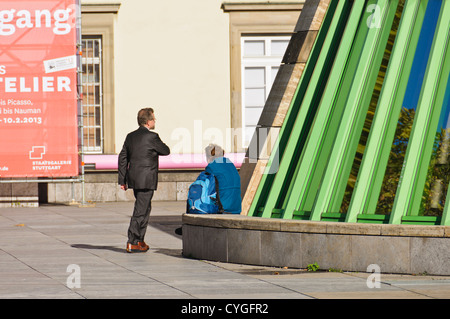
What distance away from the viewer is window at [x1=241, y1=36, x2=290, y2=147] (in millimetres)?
25453

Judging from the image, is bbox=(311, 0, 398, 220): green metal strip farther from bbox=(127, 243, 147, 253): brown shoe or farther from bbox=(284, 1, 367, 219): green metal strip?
bbox=(127, 243, 147, 253): brown shoe

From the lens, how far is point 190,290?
9883 mm

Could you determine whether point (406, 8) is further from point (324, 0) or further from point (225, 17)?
point (225, 17)

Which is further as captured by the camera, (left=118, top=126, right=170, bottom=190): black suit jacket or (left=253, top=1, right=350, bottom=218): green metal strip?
(left=118, top=126, right=170, bottom=190): black suit jacket

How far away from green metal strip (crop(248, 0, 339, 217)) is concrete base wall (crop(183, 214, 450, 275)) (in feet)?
1.93

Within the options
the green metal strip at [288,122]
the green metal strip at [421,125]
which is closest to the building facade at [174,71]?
the green metal strip at [288,122]

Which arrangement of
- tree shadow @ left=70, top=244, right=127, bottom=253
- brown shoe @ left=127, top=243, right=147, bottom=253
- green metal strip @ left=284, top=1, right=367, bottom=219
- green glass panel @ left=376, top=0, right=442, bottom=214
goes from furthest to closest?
1. tree shadow @ left=70, top=244, right=127, bottom=253
2. brown shoe @ left=127, top=243, right=147, bottom=253
3. green metal strip @ left=284, top=1, right=367, bottom=219
4. green glass panel @ left=376, top=0, right=442, bottom=214

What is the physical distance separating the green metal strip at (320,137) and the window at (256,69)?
41.9 feet

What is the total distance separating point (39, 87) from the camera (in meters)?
22.5

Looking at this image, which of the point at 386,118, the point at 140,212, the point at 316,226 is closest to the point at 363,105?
the point at 386,118

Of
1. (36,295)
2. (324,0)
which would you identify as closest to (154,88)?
(324,0)

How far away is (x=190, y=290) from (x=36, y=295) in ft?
4.65

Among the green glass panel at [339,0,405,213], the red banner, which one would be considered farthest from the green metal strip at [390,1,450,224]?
the red banner
